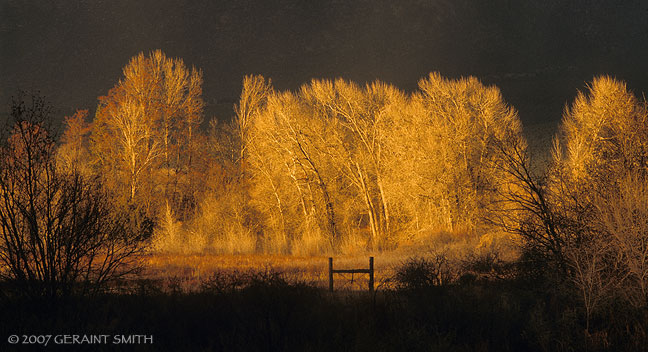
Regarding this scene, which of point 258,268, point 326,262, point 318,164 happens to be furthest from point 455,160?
point 258,268

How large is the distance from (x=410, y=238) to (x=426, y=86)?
41.4 ft

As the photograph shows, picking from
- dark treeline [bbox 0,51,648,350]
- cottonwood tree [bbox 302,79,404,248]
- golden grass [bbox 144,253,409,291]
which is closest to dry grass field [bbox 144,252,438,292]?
golden grass [bbox 144,253,409,291]

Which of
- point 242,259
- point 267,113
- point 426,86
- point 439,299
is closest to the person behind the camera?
point 439,299

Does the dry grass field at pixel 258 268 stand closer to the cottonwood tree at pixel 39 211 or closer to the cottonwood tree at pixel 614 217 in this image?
the cottonwood tree at pixel 39 211

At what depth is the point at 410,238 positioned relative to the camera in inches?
1119

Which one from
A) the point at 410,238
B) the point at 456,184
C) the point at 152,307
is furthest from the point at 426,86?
the point at 152,307

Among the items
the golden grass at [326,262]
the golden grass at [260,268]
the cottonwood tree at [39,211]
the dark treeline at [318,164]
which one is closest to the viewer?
the cottonwood tree at [39,211]

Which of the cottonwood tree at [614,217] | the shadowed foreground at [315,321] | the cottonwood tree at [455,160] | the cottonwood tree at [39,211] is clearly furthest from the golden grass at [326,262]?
the cottonwood tree at [39,211]

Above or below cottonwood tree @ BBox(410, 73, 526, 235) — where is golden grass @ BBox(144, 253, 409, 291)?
below

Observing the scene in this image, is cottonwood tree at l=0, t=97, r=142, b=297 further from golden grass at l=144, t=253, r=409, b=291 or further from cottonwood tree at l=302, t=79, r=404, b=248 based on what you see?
cottonwood tree at l=302, t=79, r=404, b=248

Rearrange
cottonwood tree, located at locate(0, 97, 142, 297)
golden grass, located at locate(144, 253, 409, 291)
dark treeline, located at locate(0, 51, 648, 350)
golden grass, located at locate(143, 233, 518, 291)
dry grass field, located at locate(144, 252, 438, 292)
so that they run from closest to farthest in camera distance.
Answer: cottonwood tree, located at locate(0, 97, 142, 297) → dry grass field, located at locate(144, 252, 438, 292) → golden grass, located at locate(144, 253, 409, 291) → golden grass, located at locate(143, 233, 518, 291) → dark treeline, located at locate(0, 51, 648, 350)

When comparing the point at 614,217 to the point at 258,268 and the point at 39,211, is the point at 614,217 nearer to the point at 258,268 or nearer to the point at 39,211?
the point at 39,211

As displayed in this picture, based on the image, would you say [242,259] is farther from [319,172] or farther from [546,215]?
[546,215]

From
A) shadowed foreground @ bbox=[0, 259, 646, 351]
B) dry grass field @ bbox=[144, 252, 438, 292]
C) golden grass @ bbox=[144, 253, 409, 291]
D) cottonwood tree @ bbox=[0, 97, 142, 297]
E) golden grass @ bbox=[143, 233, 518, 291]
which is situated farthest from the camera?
golden grass @ bbox=[143, 233, 518, 291]
